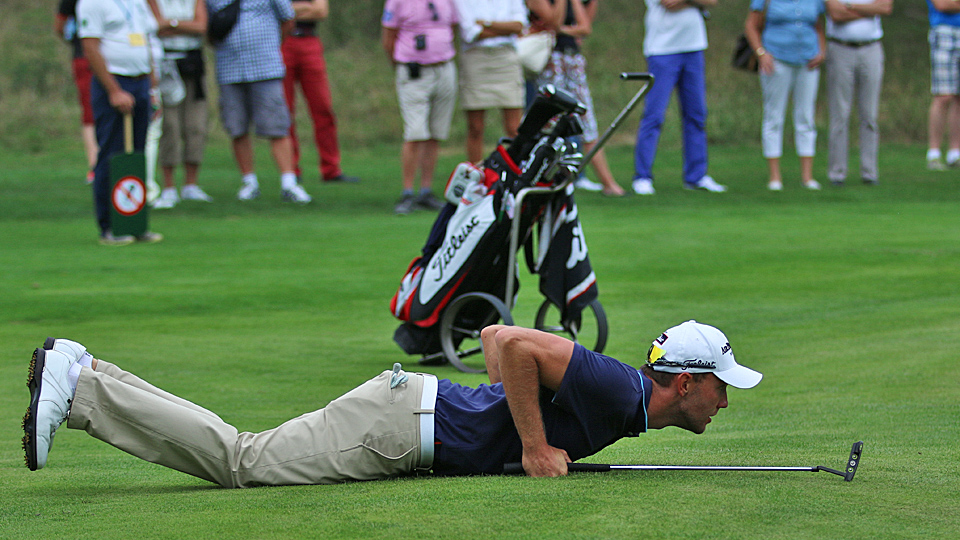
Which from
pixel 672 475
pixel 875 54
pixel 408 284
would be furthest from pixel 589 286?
pixel 875 54

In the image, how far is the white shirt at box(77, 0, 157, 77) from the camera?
8.48 m

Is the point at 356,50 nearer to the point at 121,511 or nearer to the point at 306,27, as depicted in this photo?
the point at 306,27

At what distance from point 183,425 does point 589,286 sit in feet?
8.19

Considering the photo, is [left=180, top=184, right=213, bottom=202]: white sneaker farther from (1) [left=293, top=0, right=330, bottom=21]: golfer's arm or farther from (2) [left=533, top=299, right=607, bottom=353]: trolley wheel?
(2) [left=533, top=299, right=607, bottom=353]: trolley wheel

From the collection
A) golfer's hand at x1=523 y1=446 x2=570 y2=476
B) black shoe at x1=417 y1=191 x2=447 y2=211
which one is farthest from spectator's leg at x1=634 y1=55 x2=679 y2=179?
golfer's hand at x1=523 y1=446 x2=570 y2=476

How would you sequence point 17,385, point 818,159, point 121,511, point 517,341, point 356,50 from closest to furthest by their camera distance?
point 121,511 < point 517,341 < point 17,385 < point 818,159 < point 356,50

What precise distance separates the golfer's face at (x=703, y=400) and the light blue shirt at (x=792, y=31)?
344 inches

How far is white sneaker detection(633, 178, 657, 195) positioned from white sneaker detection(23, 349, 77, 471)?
850 centimetres

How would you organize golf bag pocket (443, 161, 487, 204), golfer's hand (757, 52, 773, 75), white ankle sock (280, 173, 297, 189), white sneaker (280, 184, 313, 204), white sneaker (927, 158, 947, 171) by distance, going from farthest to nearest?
1. white sneaker (927, 158, 947, 171)
2. golfer's hand (757, 52, 773, 75)
3. white sneaker (280, 184, 313, 204)
4. white ankle sock (280, 173, 297, 189)
5. golf bag pocket (443, 161, 487, 204)

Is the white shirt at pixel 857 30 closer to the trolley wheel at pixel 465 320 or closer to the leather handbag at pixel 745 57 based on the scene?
the leather handbag at pixel 745 57

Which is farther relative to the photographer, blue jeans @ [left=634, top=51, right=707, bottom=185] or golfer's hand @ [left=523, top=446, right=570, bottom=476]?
blue jeans @ [left=634, top=51, right=707, bottom=185]

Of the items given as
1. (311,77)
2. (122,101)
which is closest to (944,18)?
(311,77)

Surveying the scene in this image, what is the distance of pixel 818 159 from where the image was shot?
47.0 ft

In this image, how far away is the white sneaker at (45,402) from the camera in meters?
3.30
